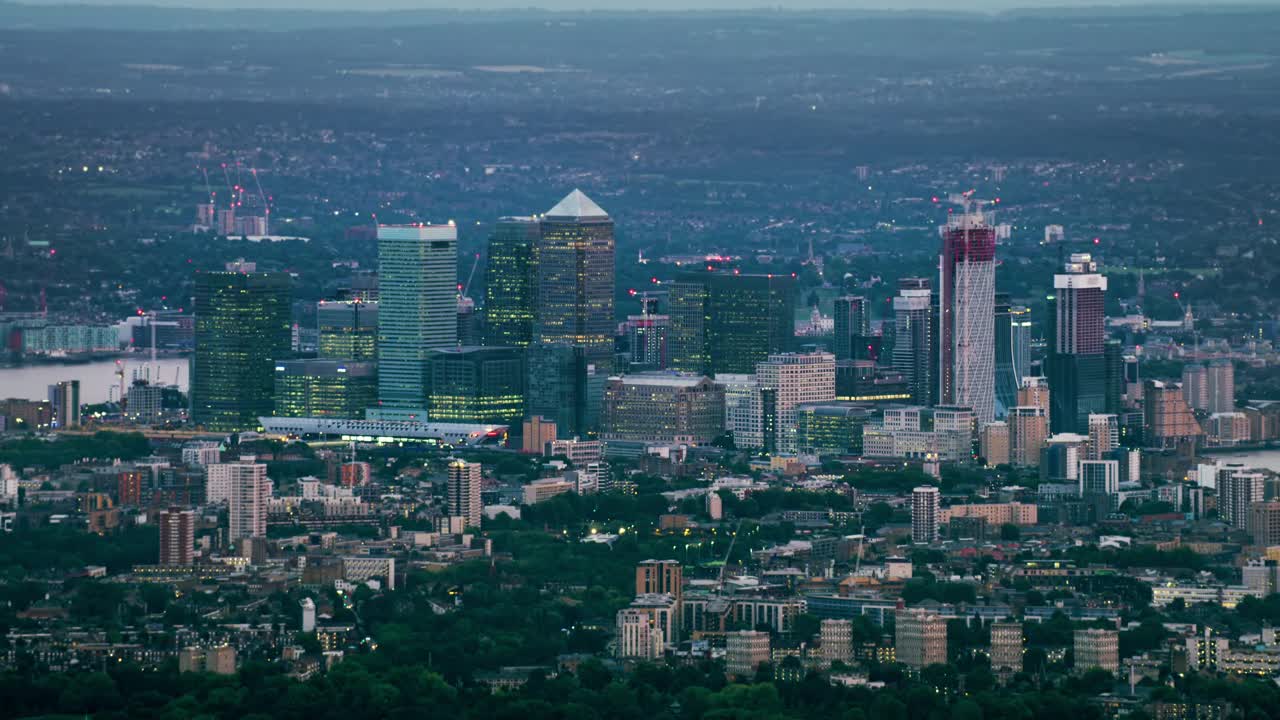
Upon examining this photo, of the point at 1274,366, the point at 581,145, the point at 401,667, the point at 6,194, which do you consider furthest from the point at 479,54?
the point at 401,667

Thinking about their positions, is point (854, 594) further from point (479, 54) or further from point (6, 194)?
point (479, 54)

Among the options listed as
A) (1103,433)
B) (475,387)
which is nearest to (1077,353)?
(1103,433)

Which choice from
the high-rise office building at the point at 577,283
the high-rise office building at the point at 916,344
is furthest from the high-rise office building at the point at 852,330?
the high-rise office building at the point at 577,283

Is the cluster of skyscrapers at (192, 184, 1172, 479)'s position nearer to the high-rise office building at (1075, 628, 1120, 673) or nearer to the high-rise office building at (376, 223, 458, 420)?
the high-rise office building at (376, 223, 458, 420)

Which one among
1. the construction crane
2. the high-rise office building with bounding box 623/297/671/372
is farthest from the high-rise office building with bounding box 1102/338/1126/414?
the construction crane

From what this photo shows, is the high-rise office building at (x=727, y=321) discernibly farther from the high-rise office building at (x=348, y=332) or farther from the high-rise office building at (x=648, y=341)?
the high-rise office building at (x=348, y=332)

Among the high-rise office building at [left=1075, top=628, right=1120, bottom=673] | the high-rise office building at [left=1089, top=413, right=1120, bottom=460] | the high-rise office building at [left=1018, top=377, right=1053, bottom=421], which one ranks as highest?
the high-rise office building at [left=1018, top=377, right=1053, bottom=421]
